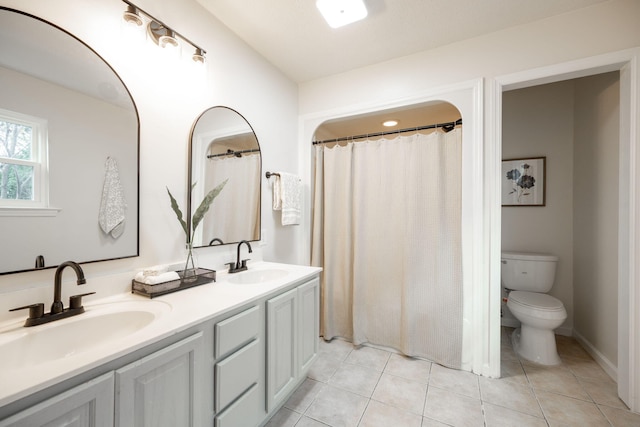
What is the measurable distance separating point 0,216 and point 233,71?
156cm

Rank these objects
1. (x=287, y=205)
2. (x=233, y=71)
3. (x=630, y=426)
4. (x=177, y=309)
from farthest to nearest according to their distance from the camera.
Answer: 1. (x=287, y=205)
2. (x=233, y=71)
3. (x=630, y=426)
4. (x=177, y=309)

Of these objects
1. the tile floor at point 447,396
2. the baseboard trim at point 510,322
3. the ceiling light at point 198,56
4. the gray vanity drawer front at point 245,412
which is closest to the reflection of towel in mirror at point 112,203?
the ceiling light at point 198,56

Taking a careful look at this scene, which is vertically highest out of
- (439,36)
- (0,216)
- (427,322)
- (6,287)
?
(439,36)

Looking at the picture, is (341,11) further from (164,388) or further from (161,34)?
(164,388)

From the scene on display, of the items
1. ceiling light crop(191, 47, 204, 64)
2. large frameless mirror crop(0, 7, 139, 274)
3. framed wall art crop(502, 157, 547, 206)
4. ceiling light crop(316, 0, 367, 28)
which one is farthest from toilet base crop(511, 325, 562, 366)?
ceiling light crop(191, 47, 204, 64)

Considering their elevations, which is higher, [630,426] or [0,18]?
[0,18]

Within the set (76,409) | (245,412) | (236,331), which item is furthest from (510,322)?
(76,409)

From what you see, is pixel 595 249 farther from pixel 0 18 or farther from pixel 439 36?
pixel 0 18

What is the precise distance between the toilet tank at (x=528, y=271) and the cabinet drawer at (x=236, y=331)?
2525mm

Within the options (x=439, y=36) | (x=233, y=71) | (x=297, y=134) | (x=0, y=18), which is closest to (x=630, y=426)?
(x=439, y=36)

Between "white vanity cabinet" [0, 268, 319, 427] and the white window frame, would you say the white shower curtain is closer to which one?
"white vanity cabinet" [0, 268, 319, 427]

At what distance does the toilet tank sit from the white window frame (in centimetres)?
336

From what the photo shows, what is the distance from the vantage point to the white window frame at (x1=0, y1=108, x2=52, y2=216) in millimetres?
931

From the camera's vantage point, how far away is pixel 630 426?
1.44 meters
